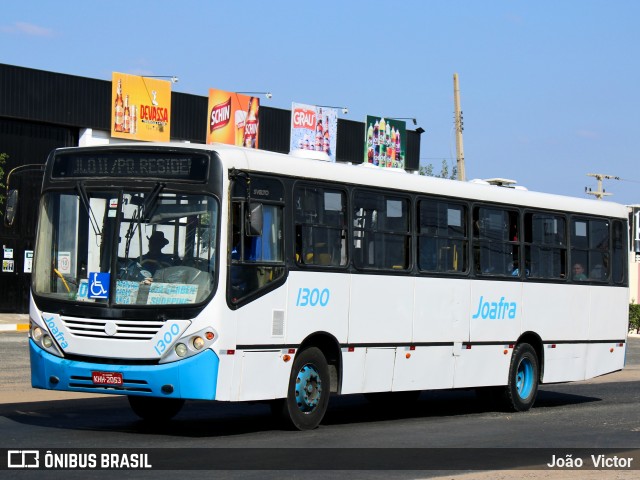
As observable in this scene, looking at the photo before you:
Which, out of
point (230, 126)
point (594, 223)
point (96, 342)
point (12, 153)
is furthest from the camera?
point (230, 126)

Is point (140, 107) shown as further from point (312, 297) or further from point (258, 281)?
point (258, 281)

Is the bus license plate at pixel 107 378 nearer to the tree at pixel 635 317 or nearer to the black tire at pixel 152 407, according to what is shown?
the black tire at pixel 152 407

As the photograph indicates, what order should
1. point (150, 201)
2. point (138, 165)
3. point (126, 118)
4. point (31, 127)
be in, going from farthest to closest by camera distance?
point (126, 118)
point (31, 127)
point (138, 165)
point (150, 201)

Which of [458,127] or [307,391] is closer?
[307,391]

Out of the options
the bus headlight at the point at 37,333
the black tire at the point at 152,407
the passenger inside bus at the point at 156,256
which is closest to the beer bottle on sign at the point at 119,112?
the black tire at the point at 152,407

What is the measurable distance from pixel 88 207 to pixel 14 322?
25.9 m

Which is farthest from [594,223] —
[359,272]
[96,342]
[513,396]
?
[96,342]

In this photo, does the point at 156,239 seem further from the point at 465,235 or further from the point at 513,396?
the point at 513,396

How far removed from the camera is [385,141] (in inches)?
2163

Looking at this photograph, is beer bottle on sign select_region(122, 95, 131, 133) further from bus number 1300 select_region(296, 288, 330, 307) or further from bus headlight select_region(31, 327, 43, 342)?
bus headlight select_region(31, 327, 43, 342)

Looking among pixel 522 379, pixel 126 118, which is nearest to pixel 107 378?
pixel 522 379

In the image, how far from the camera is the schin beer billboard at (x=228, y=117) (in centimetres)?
4656

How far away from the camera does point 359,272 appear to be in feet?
51.5

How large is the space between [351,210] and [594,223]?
6639mm
